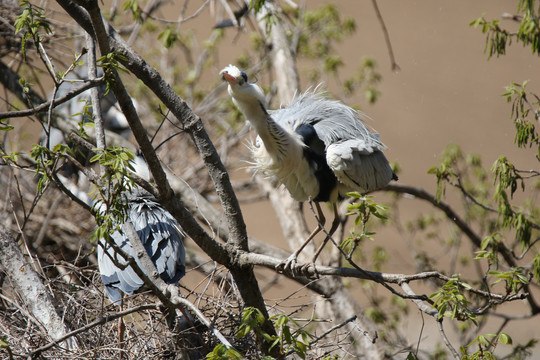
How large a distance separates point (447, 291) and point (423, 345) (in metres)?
5.70

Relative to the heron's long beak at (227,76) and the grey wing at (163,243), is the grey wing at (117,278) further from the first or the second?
the heron's long beak at (227,76)

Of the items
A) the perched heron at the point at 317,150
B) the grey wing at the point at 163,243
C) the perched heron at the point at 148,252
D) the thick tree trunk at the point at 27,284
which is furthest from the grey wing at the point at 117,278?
the perched heron at the point at 317,150

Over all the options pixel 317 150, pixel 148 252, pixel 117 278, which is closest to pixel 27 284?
pixel 117 278

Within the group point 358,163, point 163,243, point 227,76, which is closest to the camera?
point 227,76

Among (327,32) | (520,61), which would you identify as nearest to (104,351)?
(327,32)

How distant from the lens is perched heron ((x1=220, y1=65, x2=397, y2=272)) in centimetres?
293

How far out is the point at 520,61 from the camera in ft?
19.9

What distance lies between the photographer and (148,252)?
3080 millimetres

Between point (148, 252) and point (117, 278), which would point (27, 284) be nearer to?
point (117, 278)

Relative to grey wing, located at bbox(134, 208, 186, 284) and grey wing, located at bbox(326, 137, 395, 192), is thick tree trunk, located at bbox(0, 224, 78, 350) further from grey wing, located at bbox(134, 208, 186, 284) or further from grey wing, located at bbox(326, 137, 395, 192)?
grey wing, located at bbox(326, 137, 395, 192)

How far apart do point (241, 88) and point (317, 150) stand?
27.8 inches

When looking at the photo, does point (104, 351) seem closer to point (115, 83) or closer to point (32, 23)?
point (115, 83)

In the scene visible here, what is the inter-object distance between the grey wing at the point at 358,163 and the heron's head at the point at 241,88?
43cm

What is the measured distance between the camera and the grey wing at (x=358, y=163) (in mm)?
2934
